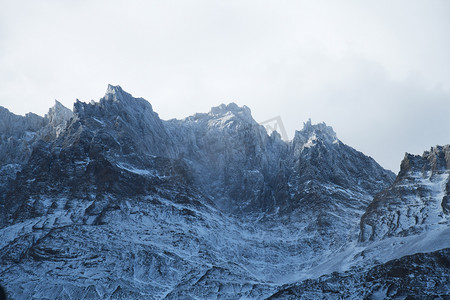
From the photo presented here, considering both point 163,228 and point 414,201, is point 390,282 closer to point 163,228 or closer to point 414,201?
point 414,201

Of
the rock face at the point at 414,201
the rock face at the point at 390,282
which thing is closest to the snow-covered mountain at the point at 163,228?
the rock face at the point at 414,201

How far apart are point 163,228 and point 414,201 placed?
73122 mm

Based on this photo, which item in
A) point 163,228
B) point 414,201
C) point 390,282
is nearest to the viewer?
point 390,282

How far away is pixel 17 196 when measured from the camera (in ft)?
548

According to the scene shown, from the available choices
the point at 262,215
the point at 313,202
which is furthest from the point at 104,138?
the point at 313,202

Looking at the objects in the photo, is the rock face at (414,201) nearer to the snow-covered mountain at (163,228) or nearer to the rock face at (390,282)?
the snow-covered mountain at (163,228)

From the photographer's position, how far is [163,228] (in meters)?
153

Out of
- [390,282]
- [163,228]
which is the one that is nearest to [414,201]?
[390,282]

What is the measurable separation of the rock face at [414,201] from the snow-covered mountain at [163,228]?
20.2 inches

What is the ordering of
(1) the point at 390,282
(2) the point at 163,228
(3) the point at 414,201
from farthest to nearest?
(2) the point at 163,228
(3) the point at 414,201
(1) the point at 390,282

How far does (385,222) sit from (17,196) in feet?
371

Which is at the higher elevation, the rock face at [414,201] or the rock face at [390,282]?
the rock face at [414,201]

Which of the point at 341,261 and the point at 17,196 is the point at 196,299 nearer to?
the point at 341,261

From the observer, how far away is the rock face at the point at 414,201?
13950 centimetres
